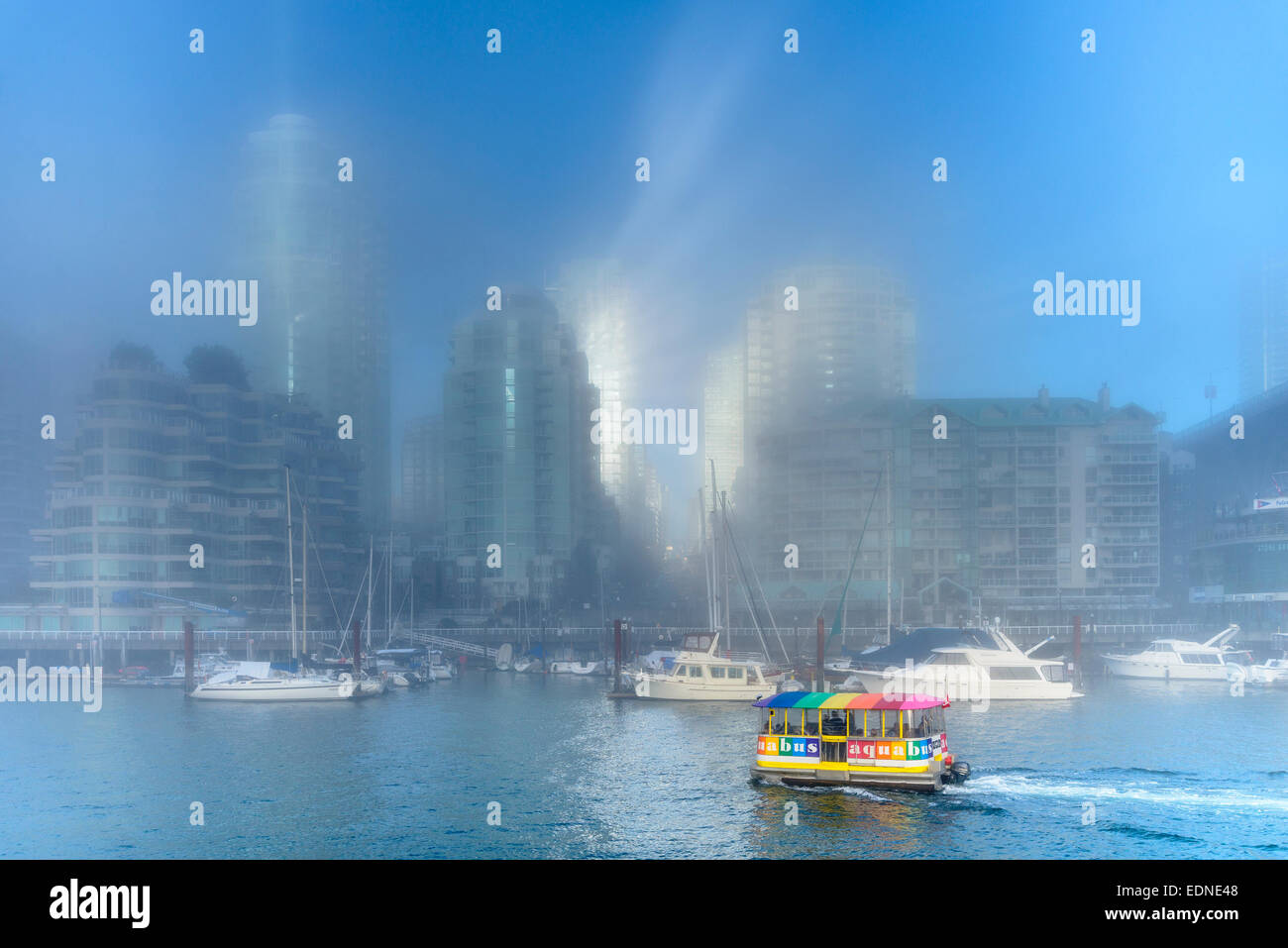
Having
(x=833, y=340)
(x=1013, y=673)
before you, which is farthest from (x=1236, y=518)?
(x=1013, y=673)

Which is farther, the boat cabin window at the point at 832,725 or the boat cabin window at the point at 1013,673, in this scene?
the boat cabin window at the point at 1013,673

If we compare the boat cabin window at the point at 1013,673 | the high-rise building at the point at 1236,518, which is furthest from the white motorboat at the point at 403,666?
the high-rise building at the point at 1236,518

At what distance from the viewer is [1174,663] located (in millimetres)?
75938

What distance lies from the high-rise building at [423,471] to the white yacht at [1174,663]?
107 metres

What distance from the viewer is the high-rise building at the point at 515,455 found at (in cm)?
14238

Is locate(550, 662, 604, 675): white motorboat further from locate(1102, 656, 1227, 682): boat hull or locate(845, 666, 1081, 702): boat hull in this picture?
locate(1102, 656, 1227, 682): boat hull

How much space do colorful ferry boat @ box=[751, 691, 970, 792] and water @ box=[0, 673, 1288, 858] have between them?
0.57 metres

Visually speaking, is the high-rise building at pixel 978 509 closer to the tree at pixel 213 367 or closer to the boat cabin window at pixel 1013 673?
the boat cabin window at pixel 1013 673

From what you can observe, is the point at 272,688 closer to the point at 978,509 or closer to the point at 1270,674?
the point at 1270,674
